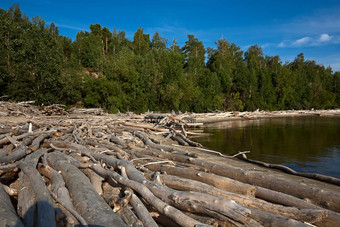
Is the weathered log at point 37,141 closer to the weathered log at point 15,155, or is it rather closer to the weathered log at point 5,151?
the weathered log at point 15,155

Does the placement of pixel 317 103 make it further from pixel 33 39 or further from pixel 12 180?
pixel 12 180

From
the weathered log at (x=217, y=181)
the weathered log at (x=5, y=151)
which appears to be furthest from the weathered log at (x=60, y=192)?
the weathered log at (x=217, y=181)

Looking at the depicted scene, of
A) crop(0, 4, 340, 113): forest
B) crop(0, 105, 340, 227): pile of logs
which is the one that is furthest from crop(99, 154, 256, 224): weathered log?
crop(0, 4, 340, 113): forest

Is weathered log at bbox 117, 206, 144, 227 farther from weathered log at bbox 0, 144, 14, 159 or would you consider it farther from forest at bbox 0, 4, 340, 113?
forest at bbox 0, 4, 340, 113

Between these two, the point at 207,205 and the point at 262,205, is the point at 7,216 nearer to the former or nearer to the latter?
the point at 207,205

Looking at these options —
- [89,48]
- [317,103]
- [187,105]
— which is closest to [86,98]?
[187,105]

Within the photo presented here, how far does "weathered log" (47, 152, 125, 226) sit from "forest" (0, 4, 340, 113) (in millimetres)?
24335

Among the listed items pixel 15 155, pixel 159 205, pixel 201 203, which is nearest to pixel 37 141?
pixel 15 155

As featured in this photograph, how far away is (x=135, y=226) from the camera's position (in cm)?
270

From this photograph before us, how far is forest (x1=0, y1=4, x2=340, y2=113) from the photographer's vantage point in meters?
26.1

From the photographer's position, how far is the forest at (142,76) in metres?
26.1

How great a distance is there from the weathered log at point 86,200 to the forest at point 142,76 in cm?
2433

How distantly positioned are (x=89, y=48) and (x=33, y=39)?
2429cm

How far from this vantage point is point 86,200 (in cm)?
306
